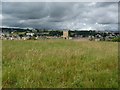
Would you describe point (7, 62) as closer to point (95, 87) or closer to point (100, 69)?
point (100, 69)

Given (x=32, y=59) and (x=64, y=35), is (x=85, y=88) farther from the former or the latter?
(x=64, y=35)

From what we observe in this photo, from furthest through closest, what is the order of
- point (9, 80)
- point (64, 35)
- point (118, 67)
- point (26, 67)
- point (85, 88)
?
point (64, 35), point (118, 67), point (26, 67), point (9, 80), point (85, 88)

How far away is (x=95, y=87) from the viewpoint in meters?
5.52

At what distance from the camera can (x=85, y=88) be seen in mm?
5461

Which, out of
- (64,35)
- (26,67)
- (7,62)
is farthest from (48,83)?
(64,35)

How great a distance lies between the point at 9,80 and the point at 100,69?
9.52ft

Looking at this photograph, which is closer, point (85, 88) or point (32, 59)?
point (85, 88)

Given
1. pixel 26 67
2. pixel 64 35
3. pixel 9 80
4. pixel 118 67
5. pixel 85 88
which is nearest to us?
pixel 85 88

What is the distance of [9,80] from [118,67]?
360 cm

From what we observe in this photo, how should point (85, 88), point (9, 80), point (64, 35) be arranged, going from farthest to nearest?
point (64, 35) → point (9, 80) → point (85, 88)

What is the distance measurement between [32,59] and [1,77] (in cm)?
229

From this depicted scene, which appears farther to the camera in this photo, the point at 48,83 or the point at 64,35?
the point at 64,35

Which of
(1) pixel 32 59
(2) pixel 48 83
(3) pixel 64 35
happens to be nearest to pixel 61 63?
(1) pixel 32 59

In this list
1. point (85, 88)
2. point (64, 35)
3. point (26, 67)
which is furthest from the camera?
point (64, 35)
